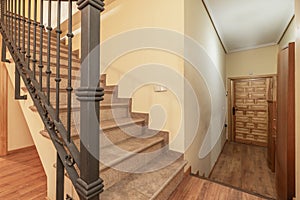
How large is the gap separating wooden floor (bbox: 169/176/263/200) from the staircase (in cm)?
8

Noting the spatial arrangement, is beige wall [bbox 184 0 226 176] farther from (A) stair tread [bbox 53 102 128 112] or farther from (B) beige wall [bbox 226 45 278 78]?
(B) beige wall [bbox 226 45 278 78]

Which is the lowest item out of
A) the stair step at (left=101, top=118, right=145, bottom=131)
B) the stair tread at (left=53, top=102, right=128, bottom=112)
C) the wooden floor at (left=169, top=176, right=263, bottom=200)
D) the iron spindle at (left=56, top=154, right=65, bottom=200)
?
the wooden floor at (left=169, top=176, right=263, bottom=200)

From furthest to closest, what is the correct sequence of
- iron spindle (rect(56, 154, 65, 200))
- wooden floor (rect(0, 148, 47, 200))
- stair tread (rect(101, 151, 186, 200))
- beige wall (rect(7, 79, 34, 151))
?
beige wall (rect(7, 79, 34, 151)) → wooden floor (rect(0, 148, 47, 200)) → stair tread (rect(101, 151, 186, 200)) → iron spindle (rect(56, 154, 65, 200))

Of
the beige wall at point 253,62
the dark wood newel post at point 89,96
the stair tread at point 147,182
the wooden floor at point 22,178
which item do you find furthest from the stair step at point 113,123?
the beige wall at point 253,62

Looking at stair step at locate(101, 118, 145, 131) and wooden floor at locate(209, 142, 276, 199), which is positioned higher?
stair step at locate(101, 118, 145, 131)

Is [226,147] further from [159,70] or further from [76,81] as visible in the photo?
[76,81]

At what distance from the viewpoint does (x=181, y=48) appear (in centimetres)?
188

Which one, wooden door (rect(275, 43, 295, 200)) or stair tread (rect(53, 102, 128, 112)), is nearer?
stair tread (rect(53, 102, 128, 112))

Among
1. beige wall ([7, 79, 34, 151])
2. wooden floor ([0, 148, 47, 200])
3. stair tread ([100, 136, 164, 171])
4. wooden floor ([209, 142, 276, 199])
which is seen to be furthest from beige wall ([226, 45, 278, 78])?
beige wall ([7, 79, 34, 151])

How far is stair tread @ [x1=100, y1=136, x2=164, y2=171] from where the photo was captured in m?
1.30

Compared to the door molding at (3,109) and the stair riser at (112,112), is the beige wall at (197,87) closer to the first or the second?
the stair riser at (112,112)

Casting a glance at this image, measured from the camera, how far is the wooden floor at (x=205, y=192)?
56.6 inches

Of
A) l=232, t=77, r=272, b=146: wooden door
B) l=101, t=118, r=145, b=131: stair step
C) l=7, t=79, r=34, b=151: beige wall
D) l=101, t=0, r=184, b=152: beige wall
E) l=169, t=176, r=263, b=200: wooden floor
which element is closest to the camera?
l=169, t=176, r=263, b=200: wooden floor

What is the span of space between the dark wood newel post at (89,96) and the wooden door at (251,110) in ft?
17.2
